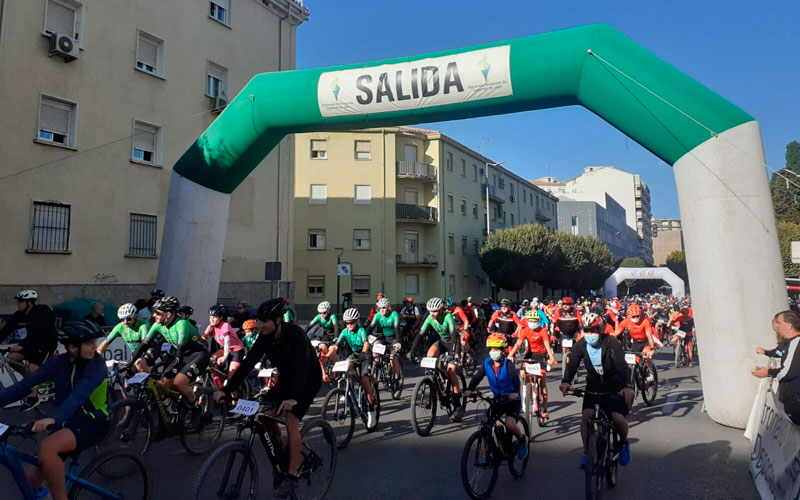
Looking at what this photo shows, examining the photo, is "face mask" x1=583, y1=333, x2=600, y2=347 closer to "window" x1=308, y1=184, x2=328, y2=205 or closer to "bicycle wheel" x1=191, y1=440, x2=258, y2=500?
"bicycle wheel" x1=191, y1=440, x2=258, y2=500

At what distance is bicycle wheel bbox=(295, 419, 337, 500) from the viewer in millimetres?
4652

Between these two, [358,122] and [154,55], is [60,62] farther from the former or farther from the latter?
[358,122]

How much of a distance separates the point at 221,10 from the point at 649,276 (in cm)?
3864

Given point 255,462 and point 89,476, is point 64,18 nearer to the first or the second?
point 89,476

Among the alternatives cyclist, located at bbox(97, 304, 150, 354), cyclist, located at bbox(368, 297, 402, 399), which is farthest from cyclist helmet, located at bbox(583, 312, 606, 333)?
cyclist, located at bbox(97, 304, 150, 354)

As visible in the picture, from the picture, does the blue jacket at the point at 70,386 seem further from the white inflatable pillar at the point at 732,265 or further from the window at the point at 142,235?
the window at the point at 142,235

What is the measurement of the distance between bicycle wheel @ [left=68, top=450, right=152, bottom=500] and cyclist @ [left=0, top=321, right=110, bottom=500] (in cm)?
14

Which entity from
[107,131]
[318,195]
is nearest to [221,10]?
[107,131]

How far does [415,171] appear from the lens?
3850cm

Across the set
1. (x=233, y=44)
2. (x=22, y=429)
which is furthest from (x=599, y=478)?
(x=233, y=44)

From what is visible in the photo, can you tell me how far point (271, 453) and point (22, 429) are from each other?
1.73 metres

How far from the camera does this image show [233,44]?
2220 centimetres

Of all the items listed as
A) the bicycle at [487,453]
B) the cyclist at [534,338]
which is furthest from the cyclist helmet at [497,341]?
the cyclist at [534,338]

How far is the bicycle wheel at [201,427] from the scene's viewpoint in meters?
6.22
